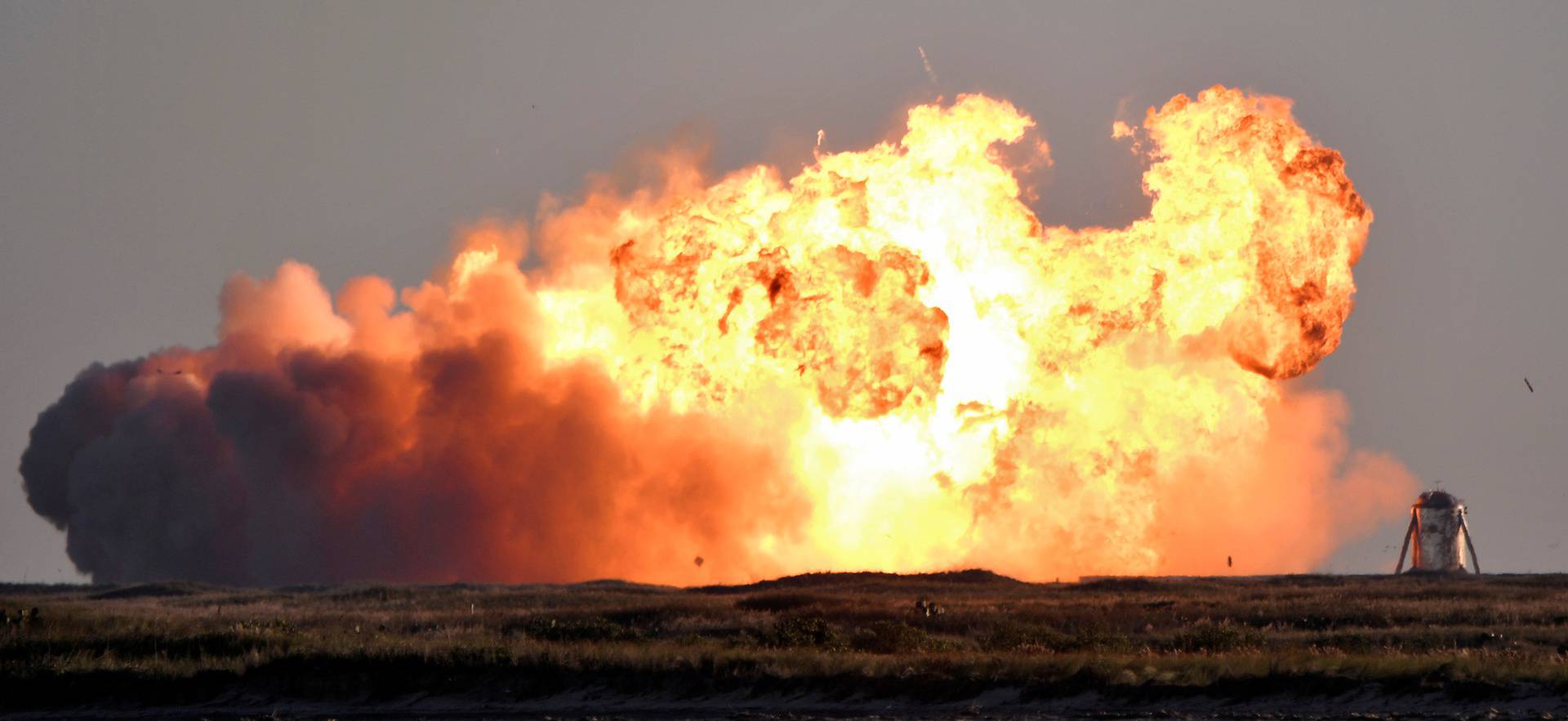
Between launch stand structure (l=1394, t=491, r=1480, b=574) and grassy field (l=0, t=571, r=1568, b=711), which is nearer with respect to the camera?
grassy field (l=0, t=571, r=1568, b=711)

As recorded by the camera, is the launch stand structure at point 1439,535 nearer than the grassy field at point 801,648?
No

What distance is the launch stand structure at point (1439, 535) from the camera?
138500mm

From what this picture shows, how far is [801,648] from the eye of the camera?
63344 millimetres

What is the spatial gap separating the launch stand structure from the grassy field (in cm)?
4069

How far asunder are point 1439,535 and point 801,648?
8740cm

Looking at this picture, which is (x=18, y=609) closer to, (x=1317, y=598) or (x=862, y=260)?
(x=862, y=260)

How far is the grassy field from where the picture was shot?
173 ft

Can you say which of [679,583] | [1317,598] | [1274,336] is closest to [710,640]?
[1317,598]

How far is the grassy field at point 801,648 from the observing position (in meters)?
52.7

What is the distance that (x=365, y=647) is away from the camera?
2317 inches

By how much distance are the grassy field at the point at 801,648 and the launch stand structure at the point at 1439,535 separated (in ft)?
133

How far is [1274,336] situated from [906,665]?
51.0m

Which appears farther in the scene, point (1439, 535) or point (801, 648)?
point (1439, 535)

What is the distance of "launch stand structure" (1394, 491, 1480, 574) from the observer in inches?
5453
